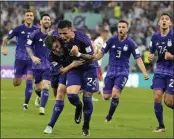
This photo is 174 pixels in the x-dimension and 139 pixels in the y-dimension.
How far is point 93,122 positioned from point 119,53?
2011 millimetres

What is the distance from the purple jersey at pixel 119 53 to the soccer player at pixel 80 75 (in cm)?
336

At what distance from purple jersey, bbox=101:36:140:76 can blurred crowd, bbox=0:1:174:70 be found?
62.4 ft

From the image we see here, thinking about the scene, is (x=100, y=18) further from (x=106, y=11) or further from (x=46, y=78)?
(x=46, y=78)

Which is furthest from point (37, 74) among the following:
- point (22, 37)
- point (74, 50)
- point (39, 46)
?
point (74, 50)

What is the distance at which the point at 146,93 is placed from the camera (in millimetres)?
30016

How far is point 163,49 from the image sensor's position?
15.6 m

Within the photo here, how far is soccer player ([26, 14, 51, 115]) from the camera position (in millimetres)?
18500

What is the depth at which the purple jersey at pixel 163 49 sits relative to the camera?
15641mm

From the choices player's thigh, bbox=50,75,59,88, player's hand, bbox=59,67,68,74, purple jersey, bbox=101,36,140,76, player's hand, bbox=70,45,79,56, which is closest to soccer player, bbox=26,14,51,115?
purple jersey, bbox=101,36,140,76

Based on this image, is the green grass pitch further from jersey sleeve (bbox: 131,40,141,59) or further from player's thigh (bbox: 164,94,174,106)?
jersey sleeve (bbox: 131,40,141,59)

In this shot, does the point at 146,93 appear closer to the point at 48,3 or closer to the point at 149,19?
the point at 149,19

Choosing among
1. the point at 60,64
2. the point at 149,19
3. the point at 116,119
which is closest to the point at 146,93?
the point at 149,19

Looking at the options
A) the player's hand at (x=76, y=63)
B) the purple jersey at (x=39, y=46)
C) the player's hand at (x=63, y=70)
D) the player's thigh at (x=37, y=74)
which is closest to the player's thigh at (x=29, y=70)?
the player's thigh at (x=37, y=74)

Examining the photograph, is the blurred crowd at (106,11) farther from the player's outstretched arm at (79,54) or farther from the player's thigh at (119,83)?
the player's outstretched arm at (79,54)
